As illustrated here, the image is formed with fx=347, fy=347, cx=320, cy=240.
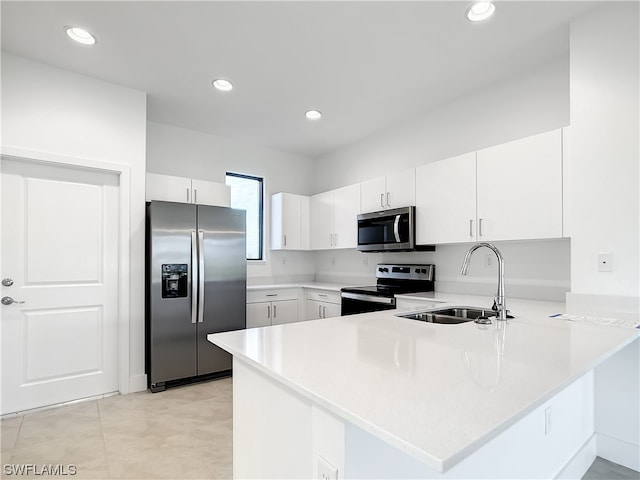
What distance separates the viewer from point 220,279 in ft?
11.4

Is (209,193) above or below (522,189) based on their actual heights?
above

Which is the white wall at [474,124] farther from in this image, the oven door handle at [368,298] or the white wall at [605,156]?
the oven door handle at [368,298]

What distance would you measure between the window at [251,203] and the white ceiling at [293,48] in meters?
1.19

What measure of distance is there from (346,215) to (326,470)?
11.3ft

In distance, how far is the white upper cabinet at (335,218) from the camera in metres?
4.12

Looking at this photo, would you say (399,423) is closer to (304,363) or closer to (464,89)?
(304,363)

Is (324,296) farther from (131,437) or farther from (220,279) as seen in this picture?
(131,437)

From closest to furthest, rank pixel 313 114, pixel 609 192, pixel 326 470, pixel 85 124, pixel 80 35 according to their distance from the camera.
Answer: pixel 326 470 < pixel 609 192 < pixel 80 35 < pixel 85 124 < pixel 313 114

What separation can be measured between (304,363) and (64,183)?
2874 mm

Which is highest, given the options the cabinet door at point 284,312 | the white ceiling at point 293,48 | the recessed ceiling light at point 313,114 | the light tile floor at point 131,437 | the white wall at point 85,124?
the white ceiling at point 293,48

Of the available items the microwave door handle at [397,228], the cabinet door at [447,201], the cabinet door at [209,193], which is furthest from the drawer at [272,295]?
the cabinet door at [447,201]

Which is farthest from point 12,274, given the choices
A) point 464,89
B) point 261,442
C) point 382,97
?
point 464,89

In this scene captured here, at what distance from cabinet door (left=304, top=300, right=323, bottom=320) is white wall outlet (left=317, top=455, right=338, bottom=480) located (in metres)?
3.23

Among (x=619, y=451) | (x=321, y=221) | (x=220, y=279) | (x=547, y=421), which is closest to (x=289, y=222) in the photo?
(x=321, y=221)
